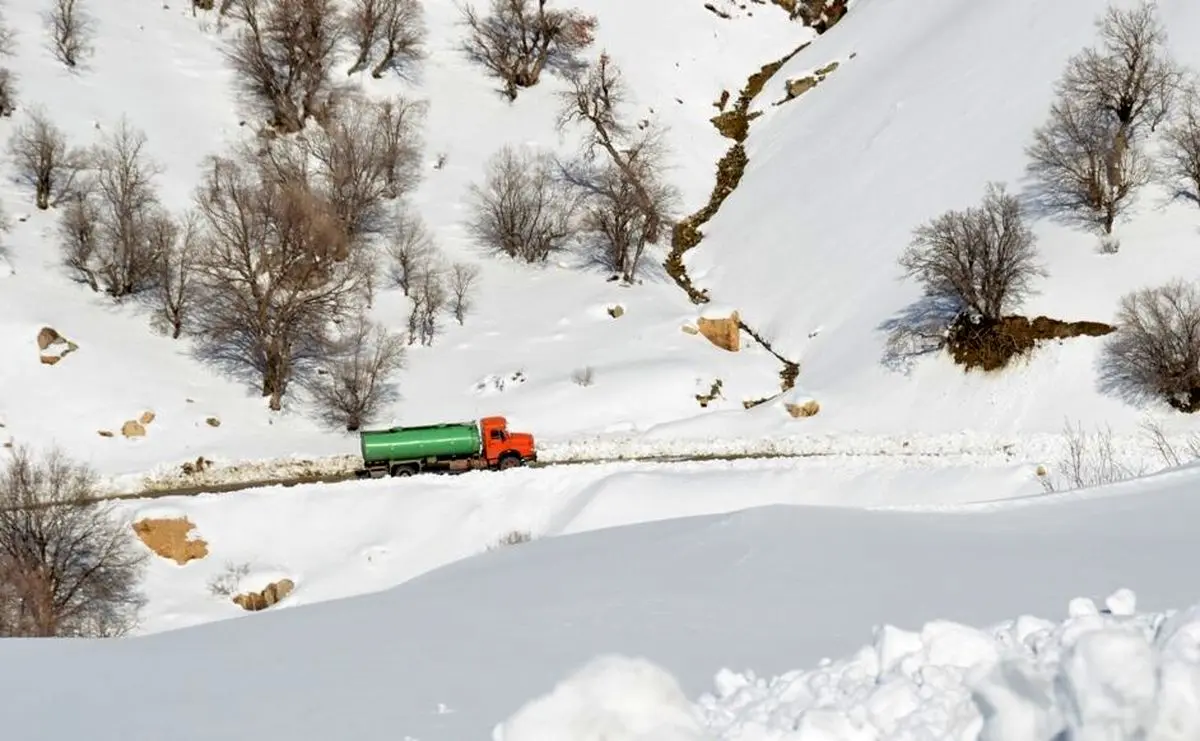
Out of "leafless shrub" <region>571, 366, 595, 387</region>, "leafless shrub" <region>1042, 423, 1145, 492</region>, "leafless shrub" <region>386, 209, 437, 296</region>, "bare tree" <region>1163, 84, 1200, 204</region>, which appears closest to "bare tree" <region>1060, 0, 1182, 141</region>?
"bare tree" <region>1163, 84, 1200, 204</region>

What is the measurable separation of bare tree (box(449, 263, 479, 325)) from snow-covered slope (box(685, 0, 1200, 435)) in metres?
10.6

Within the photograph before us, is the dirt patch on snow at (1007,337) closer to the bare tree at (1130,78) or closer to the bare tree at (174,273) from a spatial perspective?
the bare tree at (1130,78)

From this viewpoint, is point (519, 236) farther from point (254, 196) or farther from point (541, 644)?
point (541, 644)

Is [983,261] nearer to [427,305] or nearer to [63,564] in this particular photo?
[427,305]

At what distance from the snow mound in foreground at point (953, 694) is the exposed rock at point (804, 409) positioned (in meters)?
30.6

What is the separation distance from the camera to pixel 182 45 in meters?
58.8

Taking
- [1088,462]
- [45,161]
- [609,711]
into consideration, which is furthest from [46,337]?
[609,711]

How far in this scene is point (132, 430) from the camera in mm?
36969

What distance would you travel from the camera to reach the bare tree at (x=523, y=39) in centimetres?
6216

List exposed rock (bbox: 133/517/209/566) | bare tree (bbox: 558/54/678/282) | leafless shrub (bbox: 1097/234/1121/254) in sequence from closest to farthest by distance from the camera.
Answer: exposed rock (bbox: 133/517/209/566)
leafless shrub (bbox: 1097/234/1121/254)
bare tree (bbox: 558/54/678/282)

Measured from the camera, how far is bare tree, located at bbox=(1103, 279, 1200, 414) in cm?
3281

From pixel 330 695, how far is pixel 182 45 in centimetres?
5753

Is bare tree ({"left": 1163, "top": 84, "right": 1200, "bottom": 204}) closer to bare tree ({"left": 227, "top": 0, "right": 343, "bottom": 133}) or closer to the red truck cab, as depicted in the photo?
the red truck cab

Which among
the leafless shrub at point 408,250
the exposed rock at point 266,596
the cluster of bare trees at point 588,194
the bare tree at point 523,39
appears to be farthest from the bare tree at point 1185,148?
the exposed rock at point 266,596
